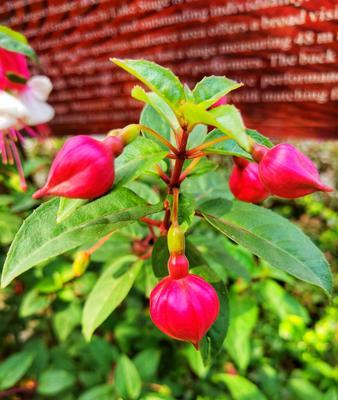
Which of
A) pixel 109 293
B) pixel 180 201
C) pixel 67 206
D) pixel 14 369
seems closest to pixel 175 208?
pixel 180 201

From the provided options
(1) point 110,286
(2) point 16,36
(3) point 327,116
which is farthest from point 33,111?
(3) point 327,116

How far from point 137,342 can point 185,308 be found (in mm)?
646

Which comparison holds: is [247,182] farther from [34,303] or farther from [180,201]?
[34,303]

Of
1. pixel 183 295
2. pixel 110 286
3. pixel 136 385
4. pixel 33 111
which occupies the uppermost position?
pixel 33 111

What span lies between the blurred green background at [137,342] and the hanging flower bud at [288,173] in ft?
1.10

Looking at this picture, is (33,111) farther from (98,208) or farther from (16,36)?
(98,208)

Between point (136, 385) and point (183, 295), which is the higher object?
point (183, 295)

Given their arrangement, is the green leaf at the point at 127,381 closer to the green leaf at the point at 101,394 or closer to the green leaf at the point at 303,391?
the green leaf at the point at 101,394

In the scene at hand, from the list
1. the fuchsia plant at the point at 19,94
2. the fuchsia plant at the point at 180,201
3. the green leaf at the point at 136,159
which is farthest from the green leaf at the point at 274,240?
the fuchsia plant at the point at 19,94

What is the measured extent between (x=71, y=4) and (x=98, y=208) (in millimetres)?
781

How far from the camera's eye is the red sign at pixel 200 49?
0.83 m

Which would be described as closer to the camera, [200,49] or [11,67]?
[11,67]

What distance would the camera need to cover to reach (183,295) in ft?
1.32

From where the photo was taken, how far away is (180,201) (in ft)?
1.63
